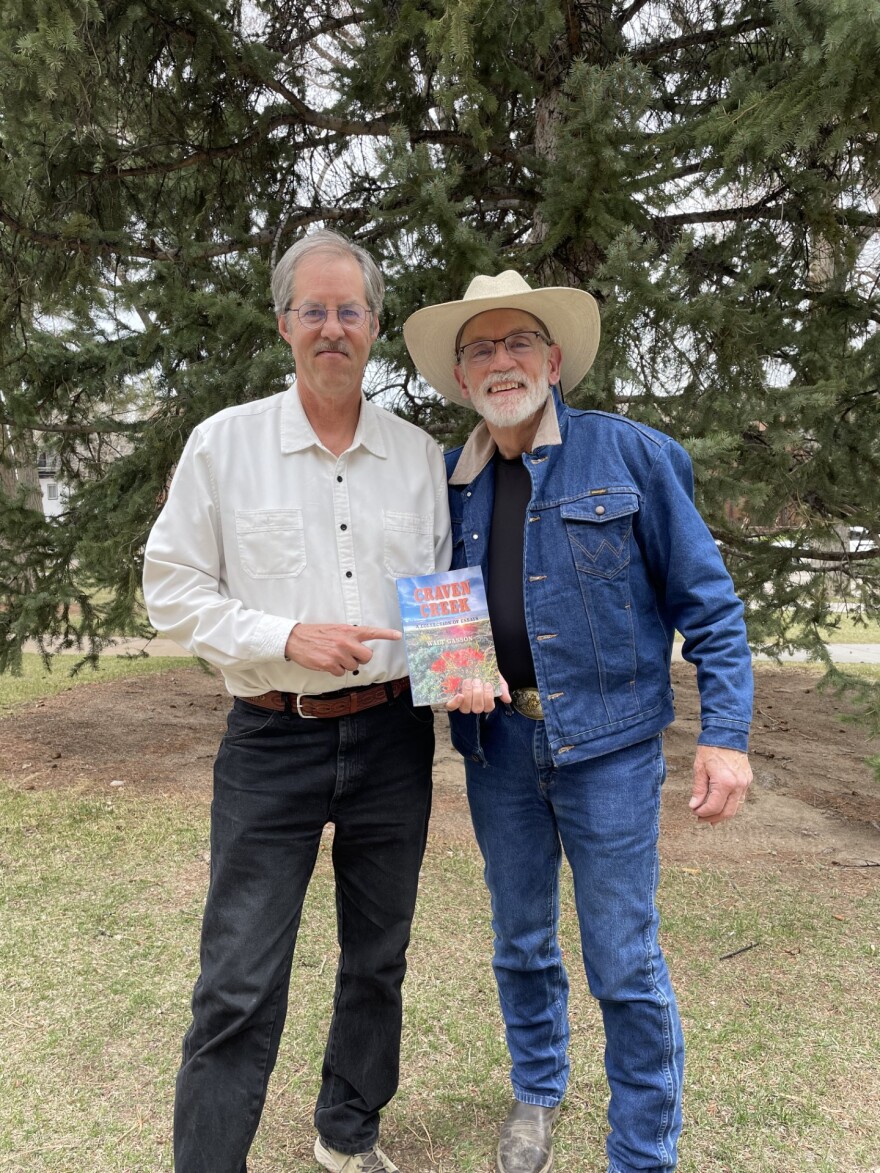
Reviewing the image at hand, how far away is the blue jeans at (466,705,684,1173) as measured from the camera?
2.12m

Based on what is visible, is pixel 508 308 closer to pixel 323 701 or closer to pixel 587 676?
pixel 587 676

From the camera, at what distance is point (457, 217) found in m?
3.75

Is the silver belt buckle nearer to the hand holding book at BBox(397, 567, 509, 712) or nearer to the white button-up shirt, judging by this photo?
the hand holding book at BBox(397, 567, 509, 712)

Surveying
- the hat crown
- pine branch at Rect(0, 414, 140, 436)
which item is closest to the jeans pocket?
the hat crown

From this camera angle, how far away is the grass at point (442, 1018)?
8.46ft

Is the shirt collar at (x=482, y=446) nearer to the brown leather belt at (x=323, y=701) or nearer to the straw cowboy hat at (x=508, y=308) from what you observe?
the straw cowboy hat at (x=508, y=308)

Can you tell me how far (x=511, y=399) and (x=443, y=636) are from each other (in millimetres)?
652

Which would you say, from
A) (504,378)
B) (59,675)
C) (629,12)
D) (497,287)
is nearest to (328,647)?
(504,378)

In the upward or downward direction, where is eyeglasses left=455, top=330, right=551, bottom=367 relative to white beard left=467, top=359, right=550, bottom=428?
upward

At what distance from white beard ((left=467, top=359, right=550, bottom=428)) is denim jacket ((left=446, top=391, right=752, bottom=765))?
0.33ft

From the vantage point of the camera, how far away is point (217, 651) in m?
2.00

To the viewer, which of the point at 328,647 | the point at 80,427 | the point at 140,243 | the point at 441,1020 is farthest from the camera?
the point at 80,427

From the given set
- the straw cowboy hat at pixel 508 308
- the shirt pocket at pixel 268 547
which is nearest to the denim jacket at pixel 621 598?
the straw cowboy hat at pixel 508 308

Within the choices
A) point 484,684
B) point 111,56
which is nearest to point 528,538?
point 484,684
